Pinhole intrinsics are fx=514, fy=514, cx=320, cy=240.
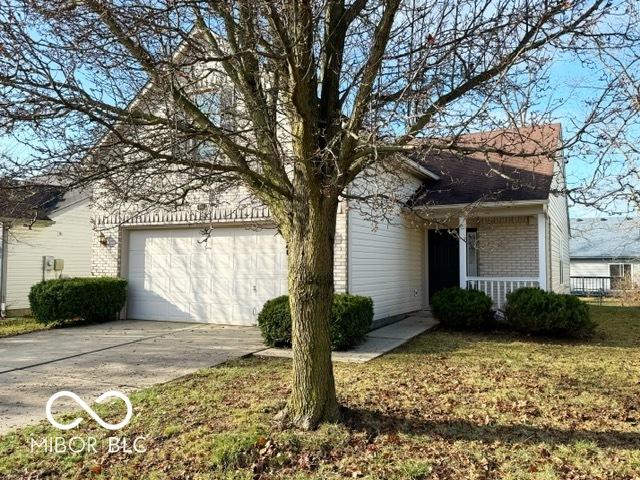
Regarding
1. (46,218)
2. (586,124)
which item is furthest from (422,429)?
(46,218)

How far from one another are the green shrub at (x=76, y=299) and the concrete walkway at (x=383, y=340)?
17.7ft

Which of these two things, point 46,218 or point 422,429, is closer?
point 422,429

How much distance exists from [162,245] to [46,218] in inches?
243

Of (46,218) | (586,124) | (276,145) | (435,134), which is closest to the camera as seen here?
(586,124)

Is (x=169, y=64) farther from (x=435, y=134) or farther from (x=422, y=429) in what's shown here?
(x=422, y=429)

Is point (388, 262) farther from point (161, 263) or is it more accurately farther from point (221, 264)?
point (161, 263)

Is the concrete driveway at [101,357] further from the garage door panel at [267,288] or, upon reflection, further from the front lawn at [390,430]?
the garage door panel at [267,288]

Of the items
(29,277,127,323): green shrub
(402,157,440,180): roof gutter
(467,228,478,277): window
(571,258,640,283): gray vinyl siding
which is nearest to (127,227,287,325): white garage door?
(29,277,127,323): green shrub

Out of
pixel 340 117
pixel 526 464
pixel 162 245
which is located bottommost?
pixel 526 464

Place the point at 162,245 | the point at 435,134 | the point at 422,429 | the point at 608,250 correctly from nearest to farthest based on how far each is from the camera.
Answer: the point at 435,134, the point at 422,429, the point at 162,245, the point at 608,250

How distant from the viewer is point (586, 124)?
12.6ft

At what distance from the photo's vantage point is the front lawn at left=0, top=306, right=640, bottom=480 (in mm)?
3920

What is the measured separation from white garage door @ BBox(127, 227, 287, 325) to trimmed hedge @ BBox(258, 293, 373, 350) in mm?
2282

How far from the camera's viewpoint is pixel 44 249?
1681cm
